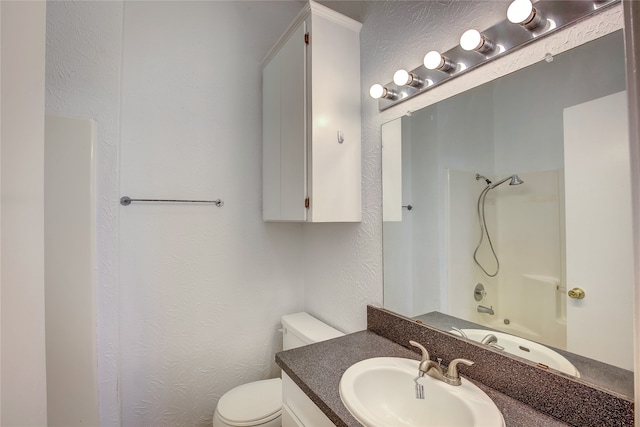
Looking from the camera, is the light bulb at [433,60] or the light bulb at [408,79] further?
the light bulb at [408,79]

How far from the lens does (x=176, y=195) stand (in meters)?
1.54

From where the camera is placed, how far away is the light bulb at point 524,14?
75 centimetres

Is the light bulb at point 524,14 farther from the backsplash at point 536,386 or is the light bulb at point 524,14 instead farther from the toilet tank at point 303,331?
the toilet tank at point 303,331

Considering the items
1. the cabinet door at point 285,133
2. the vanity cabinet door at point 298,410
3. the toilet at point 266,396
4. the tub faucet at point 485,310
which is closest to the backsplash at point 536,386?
the tub faucet at point 485,310

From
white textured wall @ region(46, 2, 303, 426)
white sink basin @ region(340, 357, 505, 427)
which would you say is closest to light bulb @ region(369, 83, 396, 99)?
white textured wall @ region(46, 2, 303, 426)

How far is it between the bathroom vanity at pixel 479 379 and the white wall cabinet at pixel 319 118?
547mm

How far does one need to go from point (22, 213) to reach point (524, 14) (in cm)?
120

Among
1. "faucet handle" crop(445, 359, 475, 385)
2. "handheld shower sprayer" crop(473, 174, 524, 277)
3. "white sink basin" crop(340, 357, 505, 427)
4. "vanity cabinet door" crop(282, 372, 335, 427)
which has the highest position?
"handheld shower sprayer" crop(473, 174, 524, 277)

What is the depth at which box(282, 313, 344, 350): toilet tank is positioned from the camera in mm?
1482

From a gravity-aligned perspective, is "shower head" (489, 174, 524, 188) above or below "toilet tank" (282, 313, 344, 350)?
above

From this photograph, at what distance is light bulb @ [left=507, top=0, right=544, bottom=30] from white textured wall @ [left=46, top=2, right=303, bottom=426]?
4.54 feet

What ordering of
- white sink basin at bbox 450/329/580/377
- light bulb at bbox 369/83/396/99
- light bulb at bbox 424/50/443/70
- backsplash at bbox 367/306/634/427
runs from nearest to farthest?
backsplash at bbox 367/306/634/427
white sink basin at bbox 450/329/580/377
light bulb at bbox 424/50/443/70
light bulb at bbox 369/83/396/99

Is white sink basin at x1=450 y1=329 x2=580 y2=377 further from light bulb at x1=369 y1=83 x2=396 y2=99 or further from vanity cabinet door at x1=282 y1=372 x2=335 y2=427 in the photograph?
light bulb at x1=369 y1=83 x2=396 y2=99

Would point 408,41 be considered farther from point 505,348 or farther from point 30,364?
point 30,364
